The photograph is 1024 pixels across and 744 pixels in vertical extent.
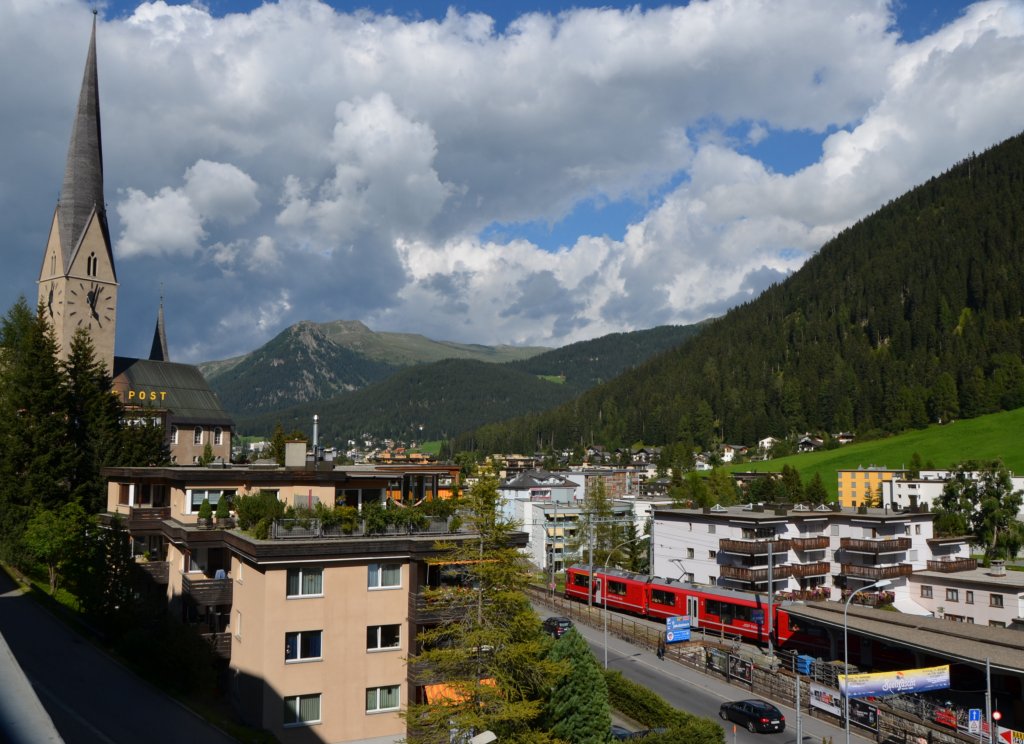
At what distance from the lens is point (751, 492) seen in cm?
12281

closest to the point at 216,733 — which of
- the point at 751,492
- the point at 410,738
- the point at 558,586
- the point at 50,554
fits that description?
the point at 410,738

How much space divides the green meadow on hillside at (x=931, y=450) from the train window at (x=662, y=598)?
89131 millimetres

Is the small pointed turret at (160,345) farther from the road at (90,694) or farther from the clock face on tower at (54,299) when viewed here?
the road at (90,694)

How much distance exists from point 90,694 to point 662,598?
3906 centimetres

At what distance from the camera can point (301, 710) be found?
27.6 meters

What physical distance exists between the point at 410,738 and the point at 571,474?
4662 inches

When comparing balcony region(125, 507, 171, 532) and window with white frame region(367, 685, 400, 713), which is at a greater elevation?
balcony region(125, 507, 171, 532)

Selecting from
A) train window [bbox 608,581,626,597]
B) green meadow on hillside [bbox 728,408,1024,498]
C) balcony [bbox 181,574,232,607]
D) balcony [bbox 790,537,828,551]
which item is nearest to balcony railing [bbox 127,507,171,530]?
balcony [bbox 181,574,232,607]

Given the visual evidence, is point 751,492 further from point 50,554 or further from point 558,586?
point 50,554

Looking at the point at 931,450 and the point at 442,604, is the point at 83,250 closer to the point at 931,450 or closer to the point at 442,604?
the point at 442,604

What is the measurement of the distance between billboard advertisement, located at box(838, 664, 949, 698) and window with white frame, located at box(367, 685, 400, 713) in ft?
60.4

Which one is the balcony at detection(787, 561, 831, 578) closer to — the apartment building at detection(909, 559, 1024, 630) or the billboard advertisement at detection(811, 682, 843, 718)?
the apartment building at detection(909, 559, 1024, 630)

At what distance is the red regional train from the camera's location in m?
51.9

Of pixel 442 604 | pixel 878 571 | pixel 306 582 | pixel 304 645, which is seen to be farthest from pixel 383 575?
pixel 878 571
